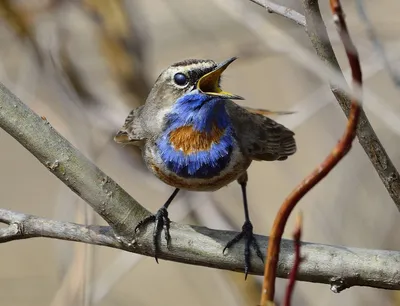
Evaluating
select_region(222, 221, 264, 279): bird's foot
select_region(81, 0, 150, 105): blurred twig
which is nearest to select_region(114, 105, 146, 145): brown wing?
select_region(81, 0, 150, 105): blurred twig

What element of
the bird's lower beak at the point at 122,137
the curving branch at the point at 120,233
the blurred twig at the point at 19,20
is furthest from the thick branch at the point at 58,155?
the blurred twig at the point at 19,20

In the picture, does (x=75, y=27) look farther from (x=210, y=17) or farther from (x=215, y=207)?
(x=215, y=207)

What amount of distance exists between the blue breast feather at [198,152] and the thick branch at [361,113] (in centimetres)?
132

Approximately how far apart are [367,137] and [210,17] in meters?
3.09

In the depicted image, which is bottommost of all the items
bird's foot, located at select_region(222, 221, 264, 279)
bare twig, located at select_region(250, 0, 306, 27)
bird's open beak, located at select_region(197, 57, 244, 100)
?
bird's foot, located at select_region(222, 221, 264, 279)

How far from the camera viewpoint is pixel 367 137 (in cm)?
243

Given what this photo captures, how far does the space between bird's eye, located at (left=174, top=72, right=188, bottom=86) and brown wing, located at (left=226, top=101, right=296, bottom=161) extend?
1.27 feet

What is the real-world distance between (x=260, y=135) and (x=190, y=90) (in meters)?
0.59

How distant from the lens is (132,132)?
4.09 metres

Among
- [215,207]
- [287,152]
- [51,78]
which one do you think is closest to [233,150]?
[287,152]

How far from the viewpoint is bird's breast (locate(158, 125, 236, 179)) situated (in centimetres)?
375

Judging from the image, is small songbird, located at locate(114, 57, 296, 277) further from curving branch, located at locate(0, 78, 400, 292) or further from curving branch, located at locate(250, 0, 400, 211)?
curving branch, located at locate(250, 0, 400, 211)

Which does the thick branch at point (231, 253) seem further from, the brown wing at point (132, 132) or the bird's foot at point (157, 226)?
the brown wing at point (132, 132)

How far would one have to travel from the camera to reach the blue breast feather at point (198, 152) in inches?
146
